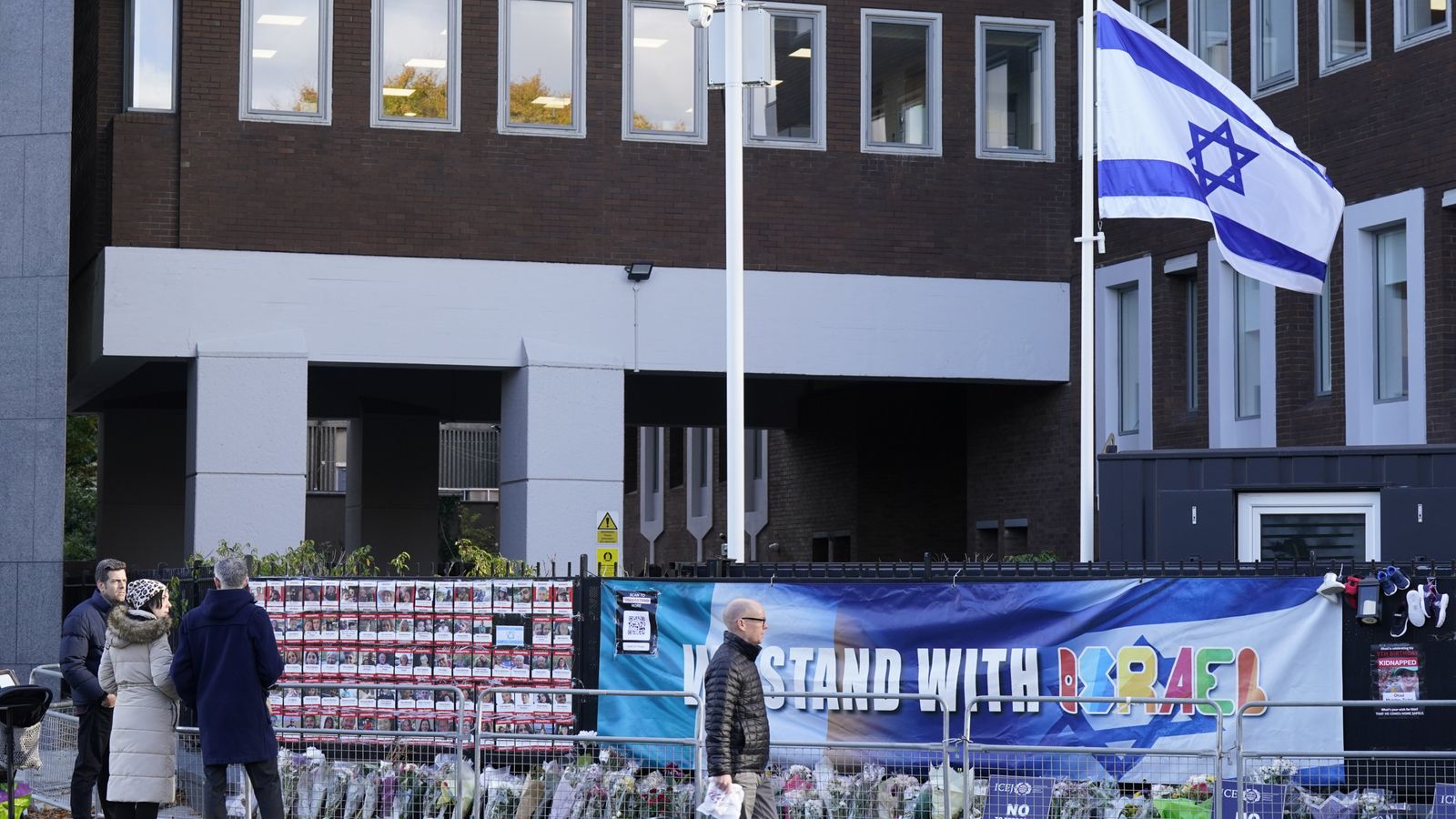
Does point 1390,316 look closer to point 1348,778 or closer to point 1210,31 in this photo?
point 1210,31

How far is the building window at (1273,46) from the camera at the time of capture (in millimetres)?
22141

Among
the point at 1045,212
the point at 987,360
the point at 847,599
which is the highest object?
the point at 1045,212

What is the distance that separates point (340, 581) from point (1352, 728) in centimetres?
744

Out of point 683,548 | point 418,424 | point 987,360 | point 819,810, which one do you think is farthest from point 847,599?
point 683,548

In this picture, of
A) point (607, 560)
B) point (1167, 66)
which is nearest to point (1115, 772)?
point (1167, 66)

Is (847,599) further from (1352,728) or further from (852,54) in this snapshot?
(852,54)

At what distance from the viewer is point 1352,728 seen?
13.6 meters

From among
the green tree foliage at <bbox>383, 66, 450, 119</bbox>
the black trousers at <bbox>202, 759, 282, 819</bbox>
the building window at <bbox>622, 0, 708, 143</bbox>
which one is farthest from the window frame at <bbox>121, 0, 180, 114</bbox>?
the black trousers at <bbox>202, 759, 282, 819</bbox>

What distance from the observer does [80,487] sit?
51.7 meters

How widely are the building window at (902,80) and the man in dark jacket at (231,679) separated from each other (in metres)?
15.1

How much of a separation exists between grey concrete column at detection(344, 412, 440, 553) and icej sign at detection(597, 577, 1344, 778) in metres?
18.0

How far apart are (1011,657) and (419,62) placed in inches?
506

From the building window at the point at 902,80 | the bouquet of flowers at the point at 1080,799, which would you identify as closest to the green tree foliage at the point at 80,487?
the building window at the point at 902,80

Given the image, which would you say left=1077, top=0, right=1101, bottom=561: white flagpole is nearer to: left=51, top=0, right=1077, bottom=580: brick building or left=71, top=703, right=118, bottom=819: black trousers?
left=51, top=0, right=1077, bottom=580: brick building
